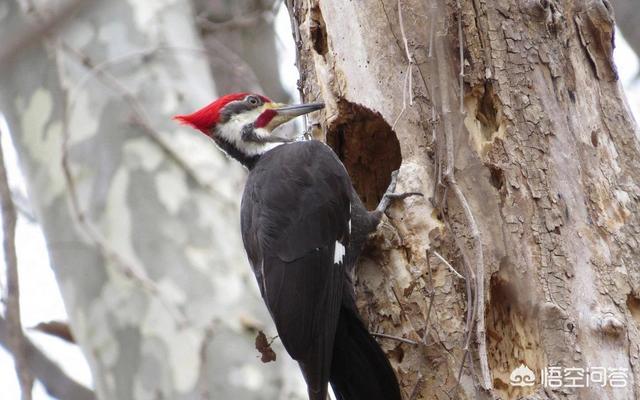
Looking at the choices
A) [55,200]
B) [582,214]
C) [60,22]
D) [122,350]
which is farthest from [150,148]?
[60,22]

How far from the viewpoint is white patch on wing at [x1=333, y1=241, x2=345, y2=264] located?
11.2 feet

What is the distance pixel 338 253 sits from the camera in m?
Result: 3.45

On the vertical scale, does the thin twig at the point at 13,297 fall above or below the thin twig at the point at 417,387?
above

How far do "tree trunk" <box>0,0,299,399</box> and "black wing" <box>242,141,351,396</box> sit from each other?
0.41 meters

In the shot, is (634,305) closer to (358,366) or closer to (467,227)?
(467,227)

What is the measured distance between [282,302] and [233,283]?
79cm

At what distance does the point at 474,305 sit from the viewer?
312 centimetres

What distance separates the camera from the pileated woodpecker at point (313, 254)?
124 inches

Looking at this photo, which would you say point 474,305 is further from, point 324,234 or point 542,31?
point 542,31

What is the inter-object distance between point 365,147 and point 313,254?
0.59m

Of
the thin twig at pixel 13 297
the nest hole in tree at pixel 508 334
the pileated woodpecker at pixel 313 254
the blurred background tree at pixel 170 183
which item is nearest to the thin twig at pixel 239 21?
the blurred background tree at pixel 170 183

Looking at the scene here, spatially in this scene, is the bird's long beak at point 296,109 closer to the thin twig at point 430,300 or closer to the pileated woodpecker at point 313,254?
the pileated woodpecker at point 313,254

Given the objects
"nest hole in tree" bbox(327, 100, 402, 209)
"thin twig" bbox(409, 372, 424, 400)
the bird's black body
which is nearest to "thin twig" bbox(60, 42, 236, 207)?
the bird's black body

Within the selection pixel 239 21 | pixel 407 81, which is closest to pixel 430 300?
pixel 407 81
